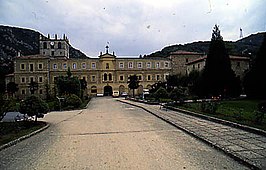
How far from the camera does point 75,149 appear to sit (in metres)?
7.77

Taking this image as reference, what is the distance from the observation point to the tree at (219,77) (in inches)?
1187

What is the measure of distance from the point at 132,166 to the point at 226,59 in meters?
27.6

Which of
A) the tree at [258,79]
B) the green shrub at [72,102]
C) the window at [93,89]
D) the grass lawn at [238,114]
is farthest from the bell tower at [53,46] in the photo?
the grass lawn at [238,114]

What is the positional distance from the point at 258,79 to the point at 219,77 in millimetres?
4357

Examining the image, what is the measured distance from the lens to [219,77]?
1193 inches

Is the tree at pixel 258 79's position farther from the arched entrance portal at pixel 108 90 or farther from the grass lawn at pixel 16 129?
the arched entrance portal at pixel 108 90

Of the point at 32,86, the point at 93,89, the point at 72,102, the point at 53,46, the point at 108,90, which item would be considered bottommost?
the point at 72,102

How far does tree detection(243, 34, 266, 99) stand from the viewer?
2612 cm

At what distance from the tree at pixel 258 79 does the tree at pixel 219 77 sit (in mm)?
2301

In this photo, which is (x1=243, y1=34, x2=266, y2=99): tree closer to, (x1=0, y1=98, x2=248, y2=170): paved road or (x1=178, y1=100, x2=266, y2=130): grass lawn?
(x1=178, y1=100, x2=266, y2=130): grass lawn

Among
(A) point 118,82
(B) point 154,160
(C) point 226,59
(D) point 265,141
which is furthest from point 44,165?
(A) point 118,82

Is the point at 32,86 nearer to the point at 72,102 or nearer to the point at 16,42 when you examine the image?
the point at 72,102

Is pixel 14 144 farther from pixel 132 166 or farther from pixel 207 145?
pixel 207 145

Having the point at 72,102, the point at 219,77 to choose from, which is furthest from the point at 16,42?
the point at 219,77
